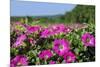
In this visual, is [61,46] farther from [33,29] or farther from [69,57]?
[33,29]

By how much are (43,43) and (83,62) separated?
0.43m

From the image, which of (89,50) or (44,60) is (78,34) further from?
(44,60)

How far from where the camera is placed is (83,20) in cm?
202

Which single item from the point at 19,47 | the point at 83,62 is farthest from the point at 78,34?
the point at 19,47

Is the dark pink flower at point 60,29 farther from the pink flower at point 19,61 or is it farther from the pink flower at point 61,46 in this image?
the pink flower at point 19,61

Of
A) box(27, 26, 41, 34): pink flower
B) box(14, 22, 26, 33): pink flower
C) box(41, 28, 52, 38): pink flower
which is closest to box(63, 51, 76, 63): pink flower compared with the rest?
box(41, 28, 52, 38): pink flower

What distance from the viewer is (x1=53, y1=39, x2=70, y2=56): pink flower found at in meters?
1.91

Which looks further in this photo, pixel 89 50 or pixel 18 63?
pixel 89 50

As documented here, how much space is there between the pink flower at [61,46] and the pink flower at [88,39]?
0.18 meters

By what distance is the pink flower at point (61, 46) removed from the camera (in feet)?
6.26

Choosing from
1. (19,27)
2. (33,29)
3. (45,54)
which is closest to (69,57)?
(45,54)

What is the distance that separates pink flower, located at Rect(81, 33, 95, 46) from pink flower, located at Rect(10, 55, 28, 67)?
585 mm

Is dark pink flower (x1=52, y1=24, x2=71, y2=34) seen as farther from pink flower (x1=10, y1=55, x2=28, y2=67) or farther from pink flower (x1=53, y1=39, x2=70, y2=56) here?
pink flower (x1=10, y1=55, x2=28, y2=67)

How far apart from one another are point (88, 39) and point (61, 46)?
288mm
